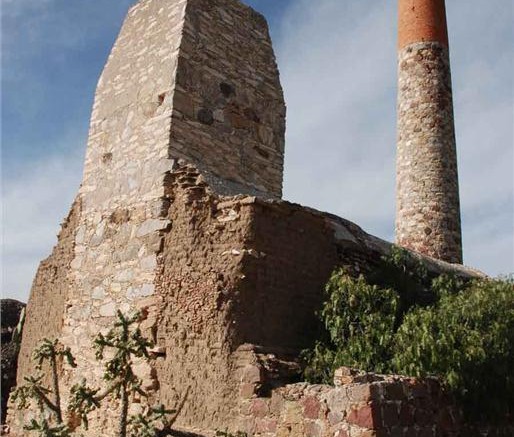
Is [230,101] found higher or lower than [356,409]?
higher

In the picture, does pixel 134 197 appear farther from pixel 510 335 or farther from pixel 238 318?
pixel 510 335

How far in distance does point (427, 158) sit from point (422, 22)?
134 inches

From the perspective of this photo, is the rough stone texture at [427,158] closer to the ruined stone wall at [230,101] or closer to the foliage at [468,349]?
the ruined stone wall at [230,101]

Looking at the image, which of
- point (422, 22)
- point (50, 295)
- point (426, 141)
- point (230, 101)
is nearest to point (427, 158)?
point (426, 141)

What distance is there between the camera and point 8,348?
37.7 ft

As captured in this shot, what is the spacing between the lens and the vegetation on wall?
249 inches

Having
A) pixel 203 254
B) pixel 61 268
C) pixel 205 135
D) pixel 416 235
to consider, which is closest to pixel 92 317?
pixel 61 268

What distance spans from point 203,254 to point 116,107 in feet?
10.3

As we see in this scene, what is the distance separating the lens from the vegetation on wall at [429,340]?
632cm

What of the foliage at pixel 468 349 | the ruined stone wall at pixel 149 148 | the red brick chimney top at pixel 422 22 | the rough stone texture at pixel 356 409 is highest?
the red brick chimney top at pixel 422 22

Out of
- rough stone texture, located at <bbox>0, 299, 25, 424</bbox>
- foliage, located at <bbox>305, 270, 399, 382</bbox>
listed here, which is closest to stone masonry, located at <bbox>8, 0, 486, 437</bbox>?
foliage, located at <bbox>305, 270, 399, 382</bbox>

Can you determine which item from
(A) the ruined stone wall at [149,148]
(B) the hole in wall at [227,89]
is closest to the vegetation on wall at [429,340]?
(A) the ruined stone wall at [149,148]

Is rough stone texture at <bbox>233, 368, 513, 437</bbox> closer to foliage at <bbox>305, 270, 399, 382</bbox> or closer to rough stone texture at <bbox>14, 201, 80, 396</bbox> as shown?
foliage at <bbox>305, 270, 399, 382</bbox>

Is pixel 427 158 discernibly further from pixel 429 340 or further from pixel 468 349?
pixel 429 340
